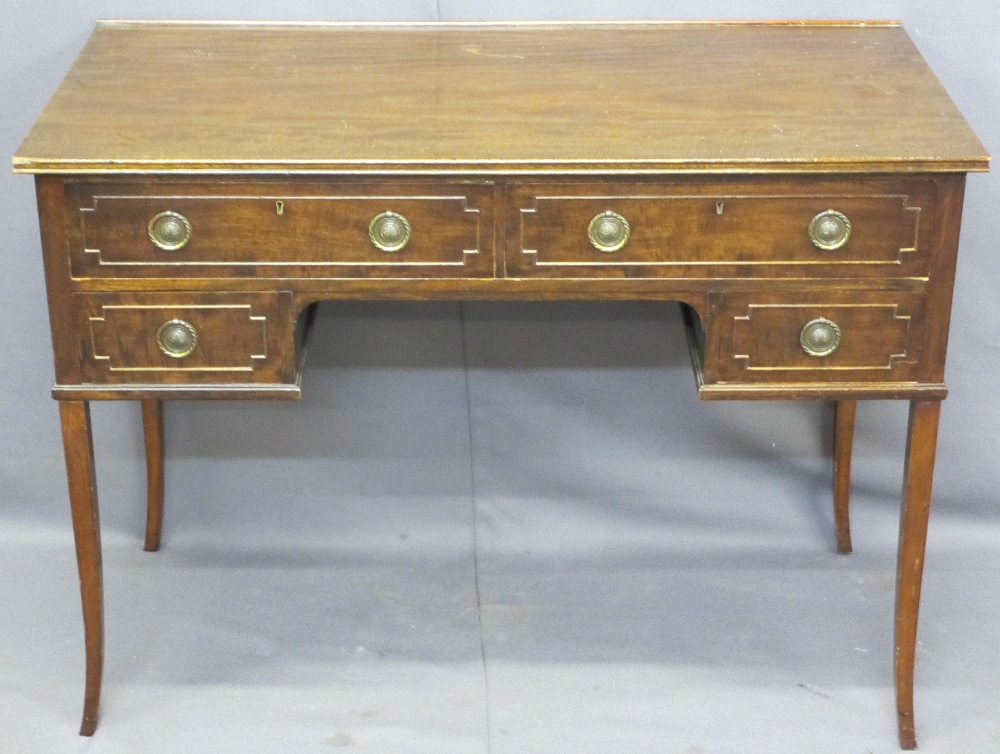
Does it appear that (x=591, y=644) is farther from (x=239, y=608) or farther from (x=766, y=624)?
(x=239, y=608)

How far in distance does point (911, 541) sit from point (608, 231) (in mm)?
660

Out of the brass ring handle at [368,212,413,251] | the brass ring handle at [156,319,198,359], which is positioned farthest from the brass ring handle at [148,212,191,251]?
the brass ring handle at [368,212,413,251]

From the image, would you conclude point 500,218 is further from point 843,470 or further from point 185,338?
point 843,470

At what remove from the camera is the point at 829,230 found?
208 cm

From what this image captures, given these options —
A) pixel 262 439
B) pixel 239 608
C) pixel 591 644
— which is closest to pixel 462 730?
pixel 591 644

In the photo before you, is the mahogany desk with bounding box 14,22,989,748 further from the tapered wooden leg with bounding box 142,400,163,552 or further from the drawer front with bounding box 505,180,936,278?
the tapered wooden leg with bounding box 142,400,163,552

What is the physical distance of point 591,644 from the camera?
8.55 ft

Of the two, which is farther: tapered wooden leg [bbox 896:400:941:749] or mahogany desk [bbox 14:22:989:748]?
tapered wooden leg [bbox 896:400:941:749]

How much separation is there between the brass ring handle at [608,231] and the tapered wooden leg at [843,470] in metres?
0.82

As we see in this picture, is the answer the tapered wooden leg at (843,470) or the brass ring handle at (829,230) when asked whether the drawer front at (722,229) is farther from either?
the tapered wooden leg at (843,470)

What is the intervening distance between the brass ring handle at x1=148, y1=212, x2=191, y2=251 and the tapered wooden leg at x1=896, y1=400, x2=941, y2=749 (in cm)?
103

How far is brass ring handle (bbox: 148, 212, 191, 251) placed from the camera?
2070mm

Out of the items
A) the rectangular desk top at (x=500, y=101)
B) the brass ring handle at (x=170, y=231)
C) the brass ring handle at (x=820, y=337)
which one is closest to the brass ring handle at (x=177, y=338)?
the brass ring handle at (x=170, y=231)

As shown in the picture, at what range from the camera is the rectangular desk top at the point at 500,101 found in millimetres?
2027
